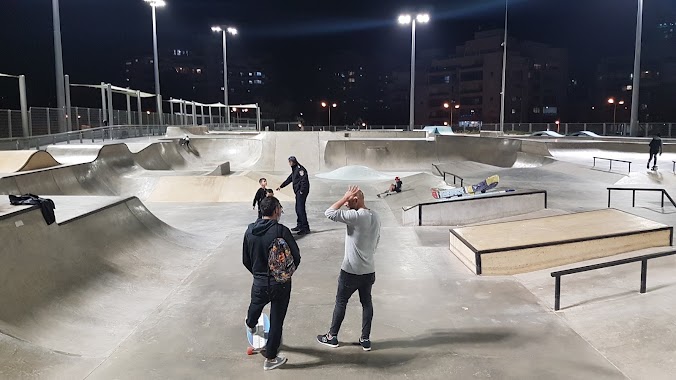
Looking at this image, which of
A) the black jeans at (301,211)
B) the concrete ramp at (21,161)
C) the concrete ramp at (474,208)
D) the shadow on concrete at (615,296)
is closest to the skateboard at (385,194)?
the concrete ramp at (474,208)

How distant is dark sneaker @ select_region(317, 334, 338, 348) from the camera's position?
197 inches

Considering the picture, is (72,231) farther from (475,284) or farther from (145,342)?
(475,284)

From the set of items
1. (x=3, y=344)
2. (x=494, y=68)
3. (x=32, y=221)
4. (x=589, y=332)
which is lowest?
(x=589, y=332)

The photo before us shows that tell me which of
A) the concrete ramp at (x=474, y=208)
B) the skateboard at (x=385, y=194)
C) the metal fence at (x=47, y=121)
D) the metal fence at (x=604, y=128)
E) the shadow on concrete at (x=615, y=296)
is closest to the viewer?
the shadow on concrete at (x=615, y=296)

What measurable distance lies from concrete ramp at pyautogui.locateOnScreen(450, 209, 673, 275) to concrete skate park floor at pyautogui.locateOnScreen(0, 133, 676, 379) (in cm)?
26

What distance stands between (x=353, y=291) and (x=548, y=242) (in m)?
4.29

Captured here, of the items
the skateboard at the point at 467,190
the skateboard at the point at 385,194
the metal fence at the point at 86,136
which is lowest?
the skateboard at the point at 385,194

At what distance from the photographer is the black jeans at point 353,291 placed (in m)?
4.83

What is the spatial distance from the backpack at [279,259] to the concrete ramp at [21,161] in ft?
44.0

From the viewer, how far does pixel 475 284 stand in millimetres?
7039

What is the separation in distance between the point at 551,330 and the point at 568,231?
142 inches

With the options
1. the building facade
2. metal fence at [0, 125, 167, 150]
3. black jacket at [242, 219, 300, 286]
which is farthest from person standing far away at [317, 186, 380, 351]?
the building facade

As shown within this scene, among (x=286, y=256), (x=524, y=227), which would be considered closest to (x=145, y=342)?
(x=286, y=256)

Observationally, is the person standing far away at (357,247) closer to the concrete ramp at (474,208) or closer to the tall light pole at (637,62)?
the concrete ramp at (474,208)
